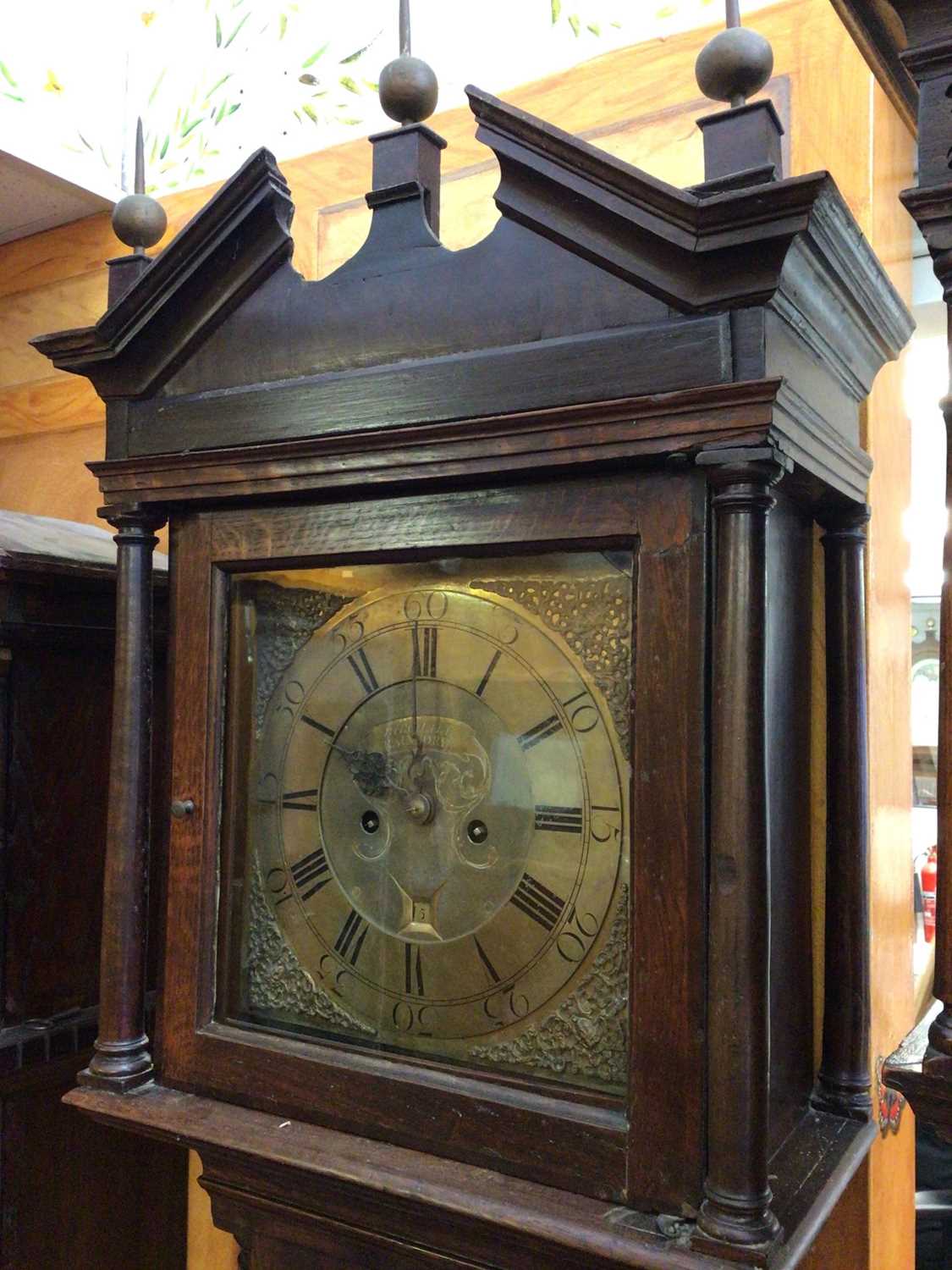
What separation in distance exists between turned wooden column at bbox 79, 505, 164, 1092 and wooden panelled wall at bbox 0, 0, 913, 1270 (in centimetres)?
57

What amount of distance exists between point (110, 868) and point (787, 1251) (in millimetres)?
695

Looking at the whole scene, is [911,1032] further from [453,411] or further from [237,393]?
[237,393]

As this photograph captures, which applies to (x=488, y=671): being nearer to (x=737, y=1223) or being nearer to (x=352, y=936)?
(x=352, y=936)

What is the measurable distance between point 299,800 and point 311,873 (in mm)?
70

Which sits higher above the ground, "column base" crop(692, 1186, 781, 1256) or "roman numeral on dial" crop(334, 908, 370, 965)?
"roman numeral on dial" crop(334, 908, 370, 965)

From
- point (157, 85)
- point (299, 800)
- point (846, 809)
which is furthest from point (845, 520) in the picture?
point (157, 85)

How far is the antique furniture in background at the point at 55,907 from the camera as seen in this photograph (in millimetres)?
1312

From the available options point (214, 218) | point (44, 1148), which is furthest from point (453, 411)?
point (44, 1148)

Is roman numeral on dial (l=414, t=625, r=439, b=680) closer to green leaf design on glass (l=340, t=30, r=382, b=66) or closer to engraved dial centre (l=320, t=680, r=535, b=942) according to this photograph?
engraved dial centre (l=320, t=680, r=535, b=942)

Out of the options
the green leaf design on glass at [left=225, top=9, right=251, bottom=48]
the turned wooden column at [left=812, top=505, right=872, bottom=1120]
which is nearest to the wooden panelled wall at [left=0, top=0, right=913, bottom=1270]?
the turned wooden column at [left=812, top=505, right=872, bottom=1120]

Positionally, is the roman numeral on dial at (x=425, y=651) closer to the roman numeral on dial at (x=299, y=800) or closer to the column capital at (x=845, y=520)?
the roman numeral on dial at (x=299, y=800)

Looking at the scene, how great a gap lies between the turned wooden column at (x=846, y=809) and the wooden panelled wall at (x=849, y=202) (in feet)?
0.09

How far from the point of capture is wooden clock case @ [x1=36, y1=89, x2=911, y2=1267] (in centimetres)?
79

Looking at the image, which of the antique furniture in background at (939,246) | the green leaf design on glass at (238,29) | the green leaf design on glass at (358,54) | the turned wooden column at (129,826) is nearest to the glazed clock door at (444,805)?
the turned wooden column at (129,826)
